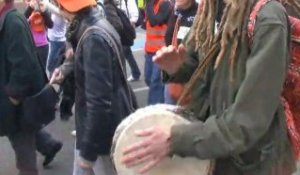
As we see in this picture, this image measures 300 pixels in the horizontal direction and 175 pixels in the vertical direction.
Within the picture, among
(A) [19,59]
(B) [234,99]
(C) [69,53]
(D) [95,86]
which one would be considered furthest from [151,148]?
Answer: (A) [19,59]

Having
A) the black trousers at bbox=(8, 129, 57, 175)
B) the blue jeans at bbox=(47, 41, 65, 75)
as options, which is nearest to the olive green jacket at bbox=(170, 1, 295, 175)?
the black trousers at bbox=(8, 129, 57, 175)

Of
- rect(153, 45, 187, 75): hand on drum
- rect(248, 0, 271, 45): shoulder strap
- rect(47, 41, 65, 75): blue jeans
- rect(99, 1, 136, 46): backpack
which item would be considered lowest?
rect(47, 41, 65, 75): blue jeans

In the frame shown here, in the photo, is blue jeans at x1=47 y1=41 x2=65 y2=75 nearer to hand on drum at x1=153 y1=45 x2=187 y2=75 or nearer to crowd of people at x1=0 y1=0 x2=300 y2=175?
crowd of people at x1=0 y1=0 x2=300 y2=175

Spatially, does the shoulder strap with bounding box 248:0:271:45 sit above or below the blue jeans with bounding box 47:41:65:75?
above

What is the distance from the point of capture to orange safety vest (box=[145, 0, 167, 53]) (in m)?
5.84

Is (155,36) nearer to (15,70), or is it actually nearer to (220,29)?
(15,70)

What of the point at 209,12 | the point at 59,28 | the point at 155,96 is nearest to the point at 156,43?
the point at 155,96

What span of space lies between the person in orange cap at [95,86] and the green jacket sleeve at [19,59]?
0.33 meters

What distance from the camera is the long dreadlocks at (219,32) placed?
176 cm

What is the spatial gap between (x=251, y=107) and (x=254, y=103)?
2 cm

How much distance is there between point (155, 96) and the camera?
19.6 feet

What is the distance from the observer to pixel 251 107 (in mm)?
1632

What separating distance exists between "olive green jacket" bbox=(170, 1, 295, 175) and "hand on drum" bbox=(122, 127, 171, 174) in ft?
0.09

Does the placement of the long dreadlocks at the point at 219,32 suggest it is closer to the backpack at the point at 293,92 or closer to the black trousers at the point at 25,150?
the backpack at the point at 293,92
